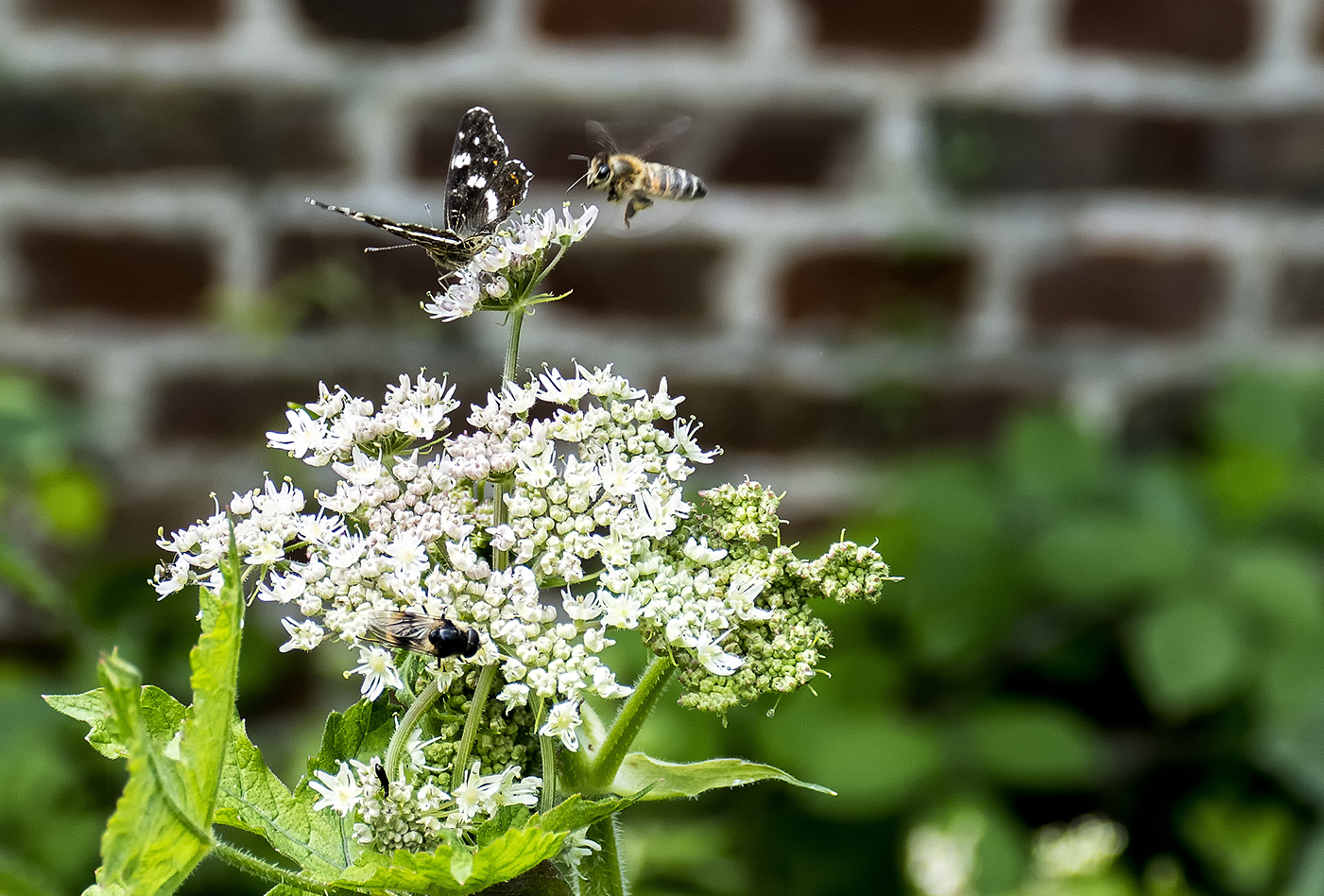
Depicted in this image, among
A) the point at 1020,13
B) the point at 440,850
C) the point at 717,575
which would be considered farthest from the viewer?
the point at 1020,13

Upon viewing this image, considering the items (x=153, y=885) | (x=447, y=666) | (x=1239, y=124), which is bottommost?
(x=153, y=885)

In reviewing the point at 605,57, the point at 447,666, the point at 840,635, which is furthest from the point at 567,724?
the point at 605,57

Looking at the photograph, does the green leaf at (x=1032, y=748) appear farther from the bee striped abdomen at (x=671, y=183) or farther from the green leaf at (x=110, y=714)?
the green leaf at (x=110, y=714)

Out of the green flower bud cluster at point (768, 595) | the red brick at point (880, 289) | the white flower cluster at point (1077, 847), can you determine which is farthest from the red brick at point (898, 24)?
the green flower bud cluster at point (768, 595)

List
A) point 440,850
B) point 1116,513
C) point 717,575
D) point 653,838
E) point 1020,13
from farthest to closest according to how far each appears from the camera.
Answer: point 1020,13, point 1116,513, point 653,838, point 717,575, point 440,850

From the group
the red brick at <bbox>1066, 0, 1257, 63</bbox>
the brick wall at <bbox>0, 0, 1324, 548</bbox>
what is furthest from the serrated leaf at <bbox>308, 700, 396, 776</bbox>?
the red brick at <bbox>1066, 0, 1257, 63</bbox>

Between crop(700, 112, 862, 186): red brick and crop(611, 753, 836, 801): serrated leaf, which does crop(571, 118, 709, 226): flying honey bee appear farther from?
crop(700, 112, 862, 186): red brick

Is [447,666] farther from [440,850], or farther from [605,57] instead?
[605,57]
